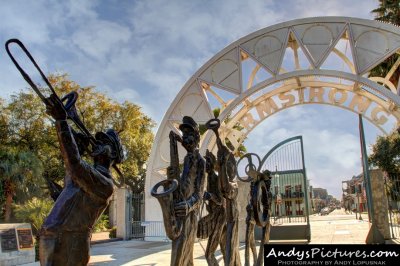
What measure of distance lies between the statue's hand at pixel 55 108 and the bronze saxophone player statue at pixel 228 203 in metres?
3.01

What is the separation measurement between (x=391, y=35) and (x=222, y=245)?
1026 cm

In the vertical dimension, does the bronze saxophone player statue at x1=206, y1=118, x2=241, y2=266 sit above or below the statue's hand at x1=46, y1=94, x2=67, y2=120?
below

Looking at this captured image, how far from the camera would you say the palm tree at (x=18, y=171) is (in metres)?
16.3

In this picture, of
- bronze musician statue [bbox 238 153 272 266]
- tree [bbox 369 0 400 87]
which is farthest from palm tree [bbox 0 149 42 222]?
tree [bbox 369 0 400 87]

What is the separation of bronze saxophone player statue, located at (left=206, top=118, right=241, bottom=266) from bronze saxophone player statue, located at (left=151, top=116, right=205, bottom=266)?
82 centimetres

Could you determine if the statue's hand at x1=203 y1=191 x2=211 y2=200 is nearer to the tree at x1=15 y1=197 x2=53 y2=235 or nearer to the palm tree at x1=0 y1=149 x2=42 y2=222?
the tree at x1=15 y1=197 x2=53 y2=235

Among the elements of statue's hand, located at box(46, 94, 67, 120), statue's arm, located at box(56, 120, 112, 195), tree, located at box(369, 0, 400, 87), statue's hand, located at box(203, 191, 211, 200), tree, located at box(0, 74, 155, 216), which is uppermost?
tree, located at box(369, 0, 400, 87)

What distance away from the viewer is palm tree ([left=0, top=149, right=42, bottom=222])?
1633 cm

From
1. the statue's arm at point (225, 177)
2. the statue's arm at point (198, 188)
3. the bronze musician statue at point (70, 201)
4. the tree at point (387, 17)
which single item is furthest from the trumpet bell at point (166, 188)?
the tree at point (387, 17)

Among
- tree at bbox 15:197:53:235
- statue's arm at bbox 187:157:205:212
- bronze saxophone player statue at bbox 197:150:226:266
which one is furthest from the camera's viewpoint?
tree at bbox 15:197:53:235

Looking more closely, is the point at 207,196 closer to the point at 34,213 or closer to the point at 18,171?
the point at 34,213

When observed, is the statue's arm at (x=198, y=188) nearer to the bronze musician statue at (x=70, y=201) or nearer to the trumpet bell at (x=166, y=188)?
the trumpet bell at (x=166, y=188)

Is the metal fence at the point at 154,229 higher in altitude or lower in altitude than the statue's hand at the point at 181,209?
lower

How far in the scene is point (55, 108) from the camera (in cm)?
283
